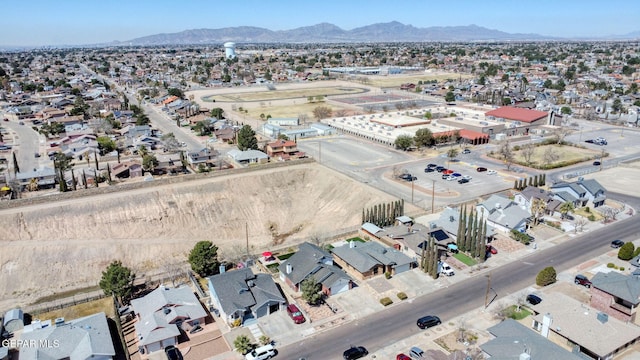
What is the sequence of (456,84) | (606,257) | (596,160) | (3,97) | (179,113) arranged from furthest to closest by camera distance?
1. (456,84)
2. (3,97)
3. (179,113)
4. (596,160)
5. (606,257)

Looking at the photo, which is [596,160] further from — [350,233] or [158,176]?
[158,176]

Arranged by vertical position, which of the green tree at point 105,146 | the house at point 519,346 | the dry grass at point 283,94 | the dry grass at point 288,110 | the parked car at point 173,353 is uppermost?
the dry grass at point 283,94

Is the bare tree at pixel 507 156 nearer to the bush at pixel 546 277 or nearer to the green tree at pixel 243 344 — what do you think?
the bush at pixel 546 277

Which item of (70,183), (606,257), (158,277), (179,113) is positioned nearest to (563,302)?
(606,257)

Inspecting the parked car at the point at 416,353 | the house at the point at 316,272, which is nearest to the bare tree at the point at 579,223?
the house at the point at 316,272

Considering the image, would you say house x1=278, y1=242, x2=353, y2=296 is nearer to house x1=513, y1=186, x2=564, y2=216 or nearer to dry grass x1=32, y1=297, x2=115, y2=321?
dry grass x1=32, y1=297, x2=115, y2=321

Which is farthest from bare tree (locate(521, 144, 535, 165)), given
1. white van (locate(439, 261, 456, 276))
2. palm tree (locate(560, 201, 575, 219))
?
white van (locate(439, 261, 456, 276))

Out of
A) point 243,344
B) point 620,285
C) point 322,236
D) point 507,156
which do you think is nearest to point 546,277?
point 620,285
